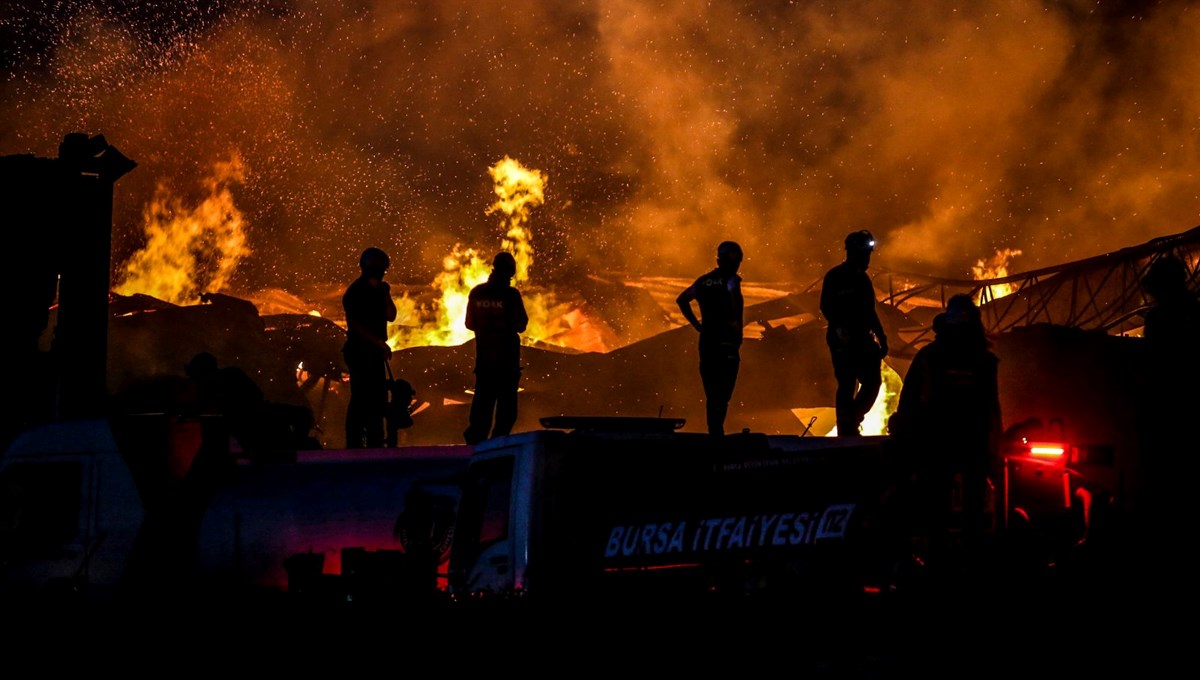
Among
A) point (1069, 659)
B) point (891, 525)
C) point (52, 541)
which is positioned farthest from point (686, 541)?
point (52, 541)

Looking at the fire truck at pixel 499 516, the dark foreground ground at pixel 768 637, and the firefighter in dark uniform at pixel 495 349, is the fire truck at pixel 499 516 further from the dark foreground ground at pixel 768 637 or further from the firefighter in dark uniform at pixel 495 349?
the firefighter in dark uniform at pixel 495 349

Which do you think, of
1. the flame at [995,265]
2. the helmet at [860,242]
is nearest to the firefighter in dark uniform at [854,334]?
the helmet at [860,242]

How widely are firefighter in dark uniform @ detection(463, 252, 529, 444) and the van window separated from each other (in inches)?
135

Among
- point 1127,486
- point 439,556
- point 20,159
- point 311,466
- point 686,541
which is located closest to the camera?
point 686,541

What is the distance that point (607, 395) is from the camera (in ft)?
73.4

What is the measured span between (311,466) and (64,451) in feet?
6.84

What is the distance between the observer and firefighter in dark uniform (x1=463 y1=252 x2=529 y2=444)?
35.9 ft

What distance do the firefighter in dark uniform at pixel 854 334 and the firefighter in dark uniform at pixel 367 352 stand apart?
13.6 feet

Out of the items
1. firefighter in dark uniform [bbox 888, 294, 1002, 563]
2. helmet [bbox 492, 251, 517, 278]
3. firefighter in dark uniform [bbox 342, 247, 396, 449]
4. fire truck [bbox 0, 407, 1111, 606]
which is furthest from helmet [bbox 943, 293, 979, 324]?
firefighter in dark uniform [bbox 342, 247, 396, 449]

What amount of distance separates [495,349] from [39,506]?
4.07 meters

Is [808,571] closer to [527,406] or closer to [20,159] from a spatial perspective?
[20,159]

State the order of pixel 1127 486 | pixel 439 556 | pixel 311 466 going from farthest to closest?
pixel 1127 486 → pixel 311 466 → pixel 439 556

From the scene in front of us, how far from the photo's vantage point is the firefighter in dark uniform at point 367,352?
1095cm

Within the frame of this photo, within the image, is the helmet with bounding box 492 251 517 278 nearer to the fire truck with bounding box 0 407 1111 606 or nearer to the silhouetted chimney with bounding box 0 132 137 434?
the fire truck with bounding box 0 407 1111 606
